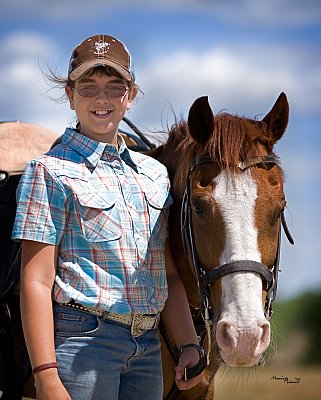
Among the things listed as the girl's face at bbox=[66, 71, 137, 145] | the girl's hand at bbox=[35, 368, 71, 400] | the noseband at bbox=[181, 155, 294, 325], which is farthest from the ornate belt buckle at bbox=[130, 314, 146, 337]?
the girl's face at bbox=[66, 71, 137, 145]

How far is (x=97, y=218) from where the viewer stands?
2.75 meters

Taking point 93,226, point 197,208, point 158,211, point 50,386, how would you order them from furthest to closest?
point 158,211 → point 197,208 → point 93,226 → point 50,386

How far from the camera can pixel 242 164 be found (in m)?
2.91

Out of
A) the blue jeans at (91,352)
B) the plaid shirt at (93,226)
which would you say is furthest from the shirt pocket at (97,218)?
the blue jeans at (91,352)

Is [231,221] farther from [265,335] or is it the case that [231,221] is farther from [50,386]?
[50,386]

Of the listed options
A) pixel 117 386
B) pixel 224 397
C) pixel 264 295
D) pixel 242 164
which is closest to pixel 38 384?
pixel 117 386

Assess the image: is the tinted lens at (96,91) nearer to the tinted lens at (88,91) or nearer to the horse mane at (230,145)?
the tinted lens at (88,91)

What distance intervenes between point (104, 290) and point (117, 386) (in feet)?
1.24

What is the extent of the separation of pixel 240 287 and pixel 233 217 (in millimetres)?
279

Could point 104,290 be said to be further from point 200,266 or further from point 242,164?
point 242,164

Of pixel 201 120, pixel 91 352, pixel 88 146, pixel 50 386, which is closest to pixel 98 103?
pixel 88 146

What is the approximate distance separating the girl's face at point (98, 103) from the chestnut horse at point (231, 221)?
330 mm

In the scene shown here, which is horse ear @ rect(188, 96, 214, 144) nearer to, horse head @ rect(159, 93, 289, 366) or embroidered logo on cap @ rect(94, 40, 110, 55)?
horse head @ rect(159, 93, 289, 366)

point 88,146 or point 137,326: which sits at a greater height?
point 88,146
